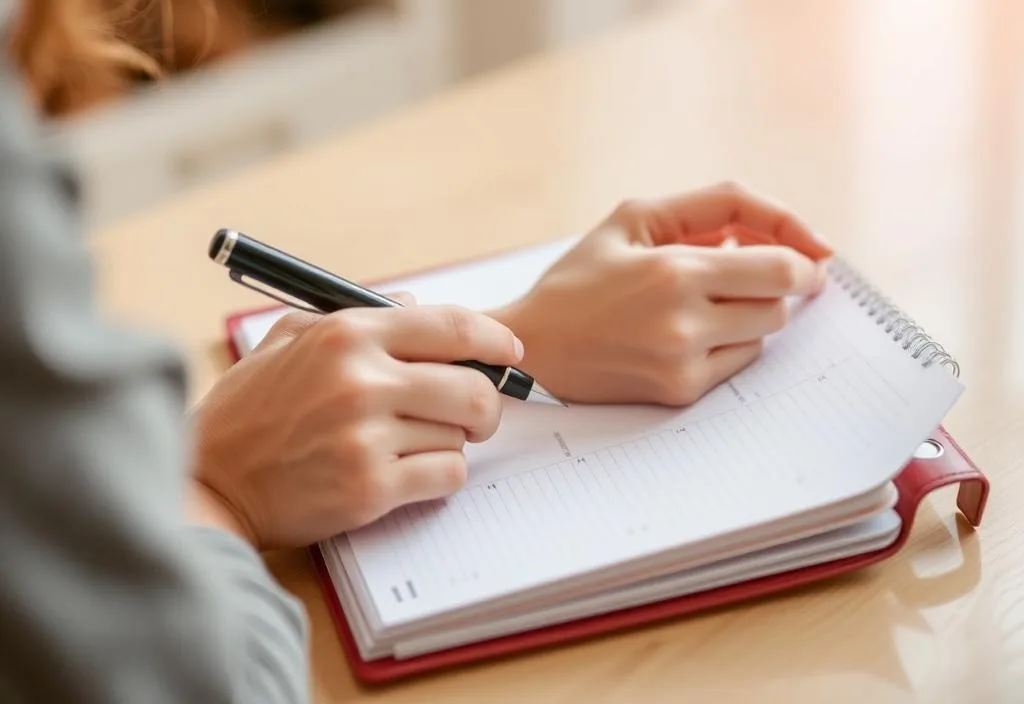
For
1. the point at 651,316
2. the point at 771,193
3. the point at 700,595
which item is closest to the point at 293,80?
the point at 771,193

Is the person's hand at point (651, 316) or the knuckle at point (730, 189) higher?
the knuckle at point (730, 189)

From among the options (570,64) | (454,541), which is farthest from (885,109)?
(454,541)

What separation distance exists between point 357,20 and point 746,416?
1.50 m

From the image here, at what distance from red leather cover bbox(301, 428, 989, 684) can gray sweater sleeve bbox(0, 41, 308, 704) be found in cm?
16

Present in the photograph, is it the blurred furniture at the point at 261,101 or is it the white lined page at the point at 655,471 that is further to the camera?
the blurred furniture at the point at 261,101

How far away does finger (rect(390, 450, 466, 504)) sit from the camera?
623mm

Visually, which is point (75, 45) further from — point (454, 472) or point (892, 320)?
point (892, 320)

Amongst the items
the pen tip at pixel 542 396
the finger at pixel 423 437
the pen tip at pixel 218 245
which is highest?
the pen tip at pixel 218 245

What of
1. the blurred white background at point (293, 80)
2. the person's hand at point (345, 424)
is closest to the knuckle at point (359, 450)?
the person's hand at point (345, 424)

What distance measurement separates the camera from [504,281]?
84 cm

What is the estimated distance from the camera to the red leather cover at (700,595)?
0.59 metres

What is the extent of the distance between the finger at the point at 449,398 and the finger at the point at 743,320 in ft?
0.43

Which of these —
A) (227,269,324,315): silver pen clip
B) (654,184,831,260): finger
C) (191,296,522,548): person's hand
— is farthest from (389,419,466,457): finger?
(654,184,831,260): finger

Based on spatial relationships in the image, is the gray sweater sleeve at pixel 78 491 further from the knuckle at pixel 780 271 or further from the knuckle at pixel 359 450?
the knuckle at pixel 780 271
